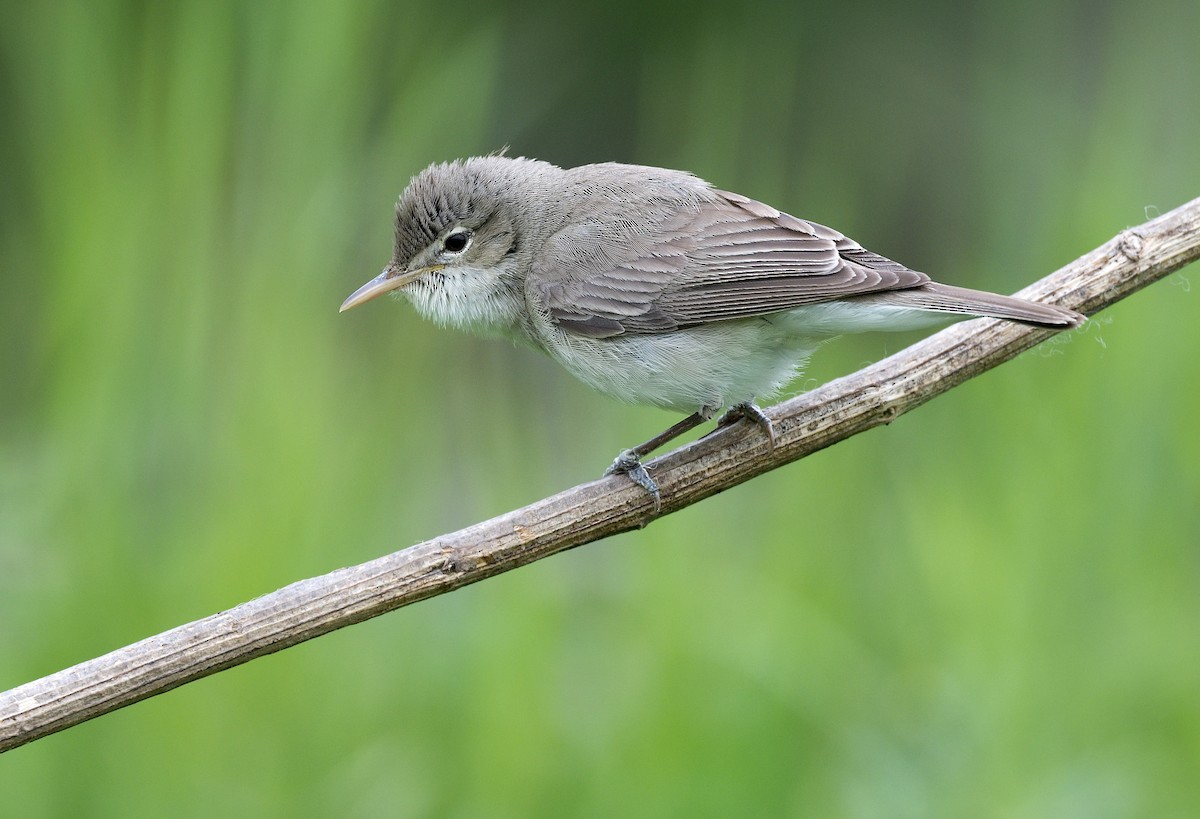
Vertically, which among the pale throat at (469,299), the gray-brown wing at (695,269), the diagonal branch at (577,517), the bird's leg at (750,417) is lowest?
the diagonal branch at (577,517)

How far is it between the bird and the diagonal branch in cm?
10

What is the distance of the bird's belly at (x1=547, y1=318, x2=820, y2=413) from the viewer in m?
3.10

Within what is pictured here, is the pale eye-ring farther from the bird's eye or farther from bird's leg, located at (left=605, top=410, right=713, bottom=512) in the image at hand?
bird's leg, located at (left=605, top=410, right=713, bottom=512)

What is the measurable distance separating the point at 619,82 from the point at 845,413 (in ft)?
9.61

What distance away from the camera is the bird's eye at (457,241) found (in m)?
3.47

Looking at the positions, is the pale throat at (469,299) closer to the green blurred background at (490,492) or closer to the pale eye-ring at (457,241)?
the pale eye-ring at (457,241)

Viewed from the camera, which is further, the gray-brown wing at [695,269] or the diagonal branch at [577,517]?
the gray-brown wing at [695,269]

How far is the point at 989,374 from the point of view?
396 centimetres

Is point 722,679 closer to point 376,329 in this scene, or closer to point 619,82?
point 376,329

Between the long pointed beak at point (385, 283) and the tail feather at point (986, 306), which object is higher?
the long pointed beak at point (385, 283)

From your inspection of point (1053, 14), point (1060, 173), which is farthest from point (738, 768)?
point (1053, 14)

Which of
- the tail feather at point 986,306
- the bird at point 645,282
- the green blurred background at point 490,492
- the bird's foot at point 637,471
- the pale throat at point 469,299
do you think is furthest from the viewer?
the pale throat at point 469,299

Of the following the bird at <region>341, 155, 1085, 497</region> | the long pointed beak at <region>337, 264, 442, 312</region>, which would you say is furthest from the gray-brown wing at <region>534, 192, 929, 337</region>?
the long pointed beak at <region>337, 264, 442, 312</region>

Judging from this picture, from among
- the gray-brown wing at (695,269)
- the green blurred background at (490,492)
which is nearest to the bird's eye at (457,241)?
the gray-brown wing at (695,269)
